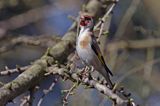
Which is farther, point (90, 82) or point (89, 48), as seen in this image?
point (89, 48)

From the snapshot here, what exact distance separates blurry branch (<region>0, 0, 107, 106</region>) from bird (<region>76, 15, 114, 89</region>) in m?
0.21

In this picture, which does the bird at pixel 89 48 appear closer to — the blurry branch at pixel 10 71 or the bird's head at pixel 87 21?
the bird's head at pixel 87 21

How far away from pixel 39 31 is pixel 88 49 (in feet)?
10.1

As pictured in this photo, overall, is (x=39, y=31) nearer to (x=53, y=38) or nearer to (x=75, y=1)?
(x=75, y=1)

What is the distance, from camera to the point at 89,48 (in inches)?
100

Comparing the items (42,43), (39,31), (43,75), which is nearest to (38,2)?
(39,31)

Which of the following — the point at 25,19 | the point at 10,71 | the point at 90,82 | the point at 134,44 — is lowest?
the point at 134,44

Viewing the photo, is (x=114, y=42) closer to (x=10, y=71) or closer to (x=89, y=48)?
(x=89, y=48)

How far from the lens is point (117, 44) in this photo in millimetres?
3867

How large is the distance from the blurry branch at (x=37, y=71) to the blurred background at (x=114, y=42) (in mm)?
209

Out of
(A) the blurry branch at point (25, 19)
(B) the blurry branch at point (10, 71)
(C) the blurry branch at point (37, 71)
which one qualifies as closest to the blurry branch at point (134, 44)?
(C) the blurry branch at point (37, 71)

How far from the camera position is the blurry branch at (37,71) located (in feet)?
7.50

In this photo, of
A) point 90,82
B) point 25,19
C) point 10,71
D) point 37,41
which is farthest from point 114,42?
point 90,82

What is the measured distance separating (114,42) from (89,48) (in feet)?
4.55
